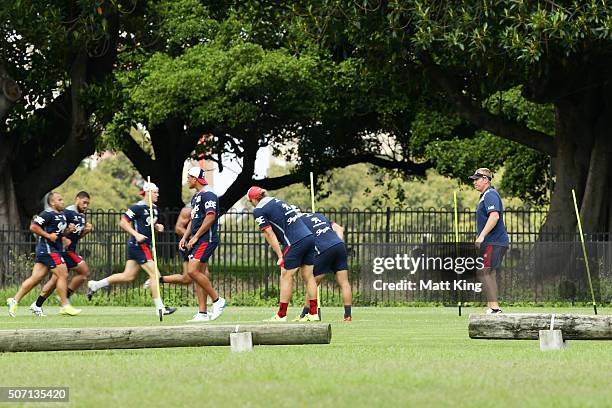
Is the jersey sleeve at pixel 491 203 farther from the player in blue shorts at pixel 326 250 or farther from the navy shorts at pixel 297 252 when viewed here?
the navy shorts at pixel 297 252

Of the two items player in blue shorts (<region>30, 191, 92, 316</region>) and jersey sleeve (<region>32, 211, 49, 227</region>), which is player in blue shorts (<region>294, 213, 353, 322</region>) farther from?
jersey sleeve (<region>32, 211, 49, 227</region>)

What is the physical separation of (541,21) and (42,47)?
40.0ft

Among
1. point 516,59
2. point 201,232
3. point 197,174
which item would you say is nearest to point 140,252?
point 201,232

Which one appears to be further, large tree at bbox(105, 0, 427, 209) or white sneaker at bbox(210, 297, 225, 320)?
large tree at bbox(105, 0, 427, 209)

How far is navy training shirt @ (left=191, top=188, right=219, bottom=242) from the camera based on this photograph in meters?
18.3

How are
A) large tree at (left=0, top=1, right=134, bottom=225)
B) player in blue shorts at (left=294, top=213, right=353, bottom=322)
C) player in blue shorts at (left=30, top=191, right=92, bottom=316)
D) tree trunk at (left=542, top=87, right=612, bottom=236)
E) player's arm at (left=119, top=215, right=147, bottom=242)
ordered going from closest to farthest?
player in blue shorts at (left=294, top=213, right=353, bottom=322) → player's arm at (left=119, top=215, right=147, bottom=242) → player in blue shorts at (left=30, top=191, right=92, bottom=316) → tree trunk at (left=542, top=87, right=612, bottom=236) → large tree at (left=0, top=1, right=134, bottom=225)

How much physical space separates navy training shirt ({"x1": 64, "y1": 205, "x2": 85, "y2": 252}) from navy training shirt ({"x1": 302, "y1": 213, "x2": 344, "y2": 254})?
14.8ft

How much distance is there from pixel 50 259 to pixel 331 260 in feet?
15.7

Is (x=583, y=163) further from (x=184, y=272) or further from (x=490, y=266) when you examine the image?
(x=184, y=272)

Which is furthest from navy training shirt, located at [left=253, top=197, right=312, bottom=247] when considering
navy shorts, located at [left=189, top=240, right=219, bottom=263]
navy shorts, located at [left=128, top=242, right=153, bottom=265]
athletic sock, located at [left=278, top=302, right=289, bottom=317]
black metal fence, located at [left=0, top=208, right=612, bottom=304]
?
black metal fence, located at [left=0, top=208, right=612, bottom=304]

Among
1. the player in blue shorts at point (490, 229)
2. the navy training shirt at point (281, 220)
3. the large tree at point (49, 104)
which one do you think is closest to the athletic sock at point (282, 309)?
the navy training shirt at point (281, 220)

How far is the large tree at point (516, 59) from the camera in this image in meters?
24.5

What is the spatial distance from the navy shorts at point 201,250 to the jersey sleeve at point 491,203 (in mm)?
3676

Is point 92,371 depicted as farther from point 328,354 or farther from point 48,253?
point 48,253
